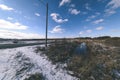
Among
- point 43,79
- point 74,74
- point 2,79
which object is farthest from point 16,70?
point 74,74

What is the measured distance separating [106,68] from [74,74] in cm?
333

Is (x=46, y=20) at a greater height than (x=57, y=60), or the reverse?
(x=46, y=20)

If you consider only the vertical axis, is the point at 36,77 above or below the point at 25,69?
below

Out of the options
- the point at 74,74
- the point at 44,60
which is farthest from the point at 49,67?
the point at 74,74

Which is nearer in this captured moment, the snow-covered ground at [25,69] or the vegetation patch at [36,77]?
the vegetation patch at [36,77]

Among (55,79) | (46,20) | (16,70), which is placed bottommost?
(55,79)

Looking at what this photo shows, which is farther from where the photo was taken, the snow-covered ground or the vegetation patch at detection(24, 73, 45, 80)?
the snow-covered ground

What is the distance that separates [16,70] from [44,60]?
3162 mm

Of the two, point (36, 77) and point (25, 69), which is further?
point (25, 69)

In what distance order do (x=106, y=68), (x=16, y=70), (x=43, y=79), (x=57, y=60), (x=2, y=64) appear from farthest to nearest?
(x=57, y=60), (x=106, y=68), (x=2, y=64), (x=16, y=70), (x=43, y=79)

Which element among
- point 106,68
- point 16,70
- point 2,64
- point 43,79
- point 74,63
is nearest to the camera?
point 43,79

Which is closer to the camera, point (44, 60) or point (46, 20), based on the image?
point (44, 60)

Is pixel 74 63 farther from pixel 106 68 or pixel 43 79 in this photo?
pixel 43 79

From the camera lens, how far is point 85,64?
9.89 meters
